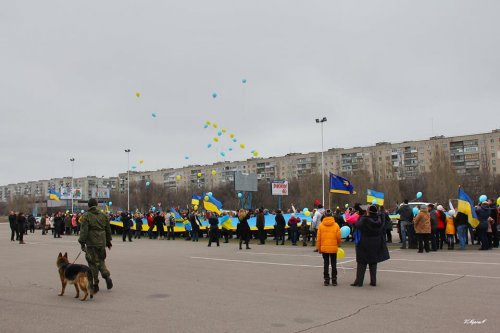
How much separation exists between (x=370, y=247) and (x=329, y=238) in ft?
3.04

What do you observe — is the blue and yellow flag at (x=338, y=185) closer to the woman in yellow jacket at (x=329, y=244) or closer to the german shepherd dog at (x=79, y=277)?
the woman in yellow jacket at (x=329, y=244)

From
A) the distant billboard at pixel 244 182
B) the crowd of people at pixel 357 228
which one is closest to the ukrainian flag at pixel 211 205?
the crowd of people at pixel 357 228

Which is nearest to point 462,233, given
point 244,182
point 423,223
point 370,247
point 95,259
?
point 423,223

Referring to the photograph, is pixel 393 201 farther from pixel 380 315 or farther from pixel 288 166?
pixel 380 315

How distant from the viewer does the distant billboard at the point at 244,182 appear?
40178 millimetres

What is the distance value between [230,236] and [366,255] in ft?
63.0

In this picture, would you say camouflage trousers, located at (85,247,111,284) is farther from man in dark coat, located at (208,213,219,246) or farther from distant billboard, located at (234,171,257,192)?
distant billboard, located at (234,171,257,192)

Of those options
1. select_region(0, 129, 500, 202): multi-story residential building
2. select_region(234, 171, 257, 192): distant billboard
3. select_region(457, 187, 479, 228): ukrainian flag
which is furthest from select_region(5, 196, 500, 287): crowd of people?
select_region(0, 129, 500, 202): multi-story residential building

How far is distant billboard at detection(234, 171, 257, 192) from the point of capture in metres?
40.2

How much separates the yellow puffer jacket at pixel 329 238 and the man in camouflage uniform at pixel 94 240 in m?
4.80

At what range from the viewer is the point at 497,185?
7050 centimetres

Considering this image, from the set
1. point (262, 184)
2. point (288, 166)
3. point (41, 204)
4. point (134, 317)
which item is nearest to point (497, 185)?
point (262, 184)

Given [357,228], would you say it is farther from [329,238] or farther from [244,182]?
[244,182]

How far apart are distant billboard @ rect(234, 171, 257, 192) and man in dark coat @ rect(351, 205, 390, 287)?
29.2 meters
